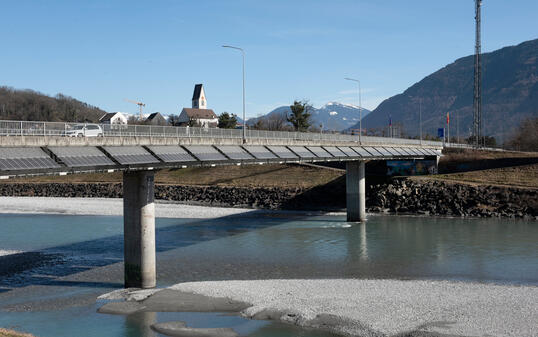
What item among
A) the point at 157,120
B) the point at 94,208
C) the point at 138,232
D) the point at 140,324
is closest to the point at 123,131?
the point at 138,232

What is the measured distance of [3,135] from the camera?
2362 centimetres

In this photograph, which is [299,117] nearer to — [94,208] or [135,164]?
[94,208]

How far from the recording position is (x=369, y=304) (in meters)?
26.1

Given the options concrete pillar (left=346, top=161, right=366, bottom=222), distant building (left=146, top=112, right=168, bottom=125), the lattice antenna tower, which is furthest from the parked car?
the lattice antenna tower

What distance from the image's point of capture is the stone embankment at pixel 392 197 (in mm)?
Answer: 63906

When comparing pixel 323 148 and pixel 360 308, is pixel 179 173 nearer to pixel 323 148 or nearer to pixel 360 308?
pixel 323 148

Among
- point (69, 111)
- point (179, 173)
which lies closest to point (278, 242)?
point (69, 111)

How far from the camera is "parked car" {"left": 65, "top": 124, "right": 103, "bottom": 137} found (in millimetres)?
28175

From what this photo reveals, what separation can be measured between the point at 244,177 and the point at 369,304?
205ft

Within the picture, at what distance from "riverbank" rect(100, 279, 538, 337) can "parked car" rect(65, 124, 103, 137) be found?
348 inches

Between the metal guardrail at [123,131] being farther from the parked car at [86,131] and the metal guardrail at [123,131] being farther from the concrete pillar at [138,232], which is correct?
the concrete pillar at [138,232]

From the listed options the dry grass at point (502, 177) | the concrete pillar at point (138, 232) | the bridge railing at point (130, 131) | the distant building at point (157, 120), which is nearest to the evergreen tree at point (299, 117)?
the distant building at point (157, 120)

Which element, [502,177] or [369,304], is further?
[502,177]

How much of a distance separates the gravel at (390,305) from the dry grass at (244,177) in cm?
4982
